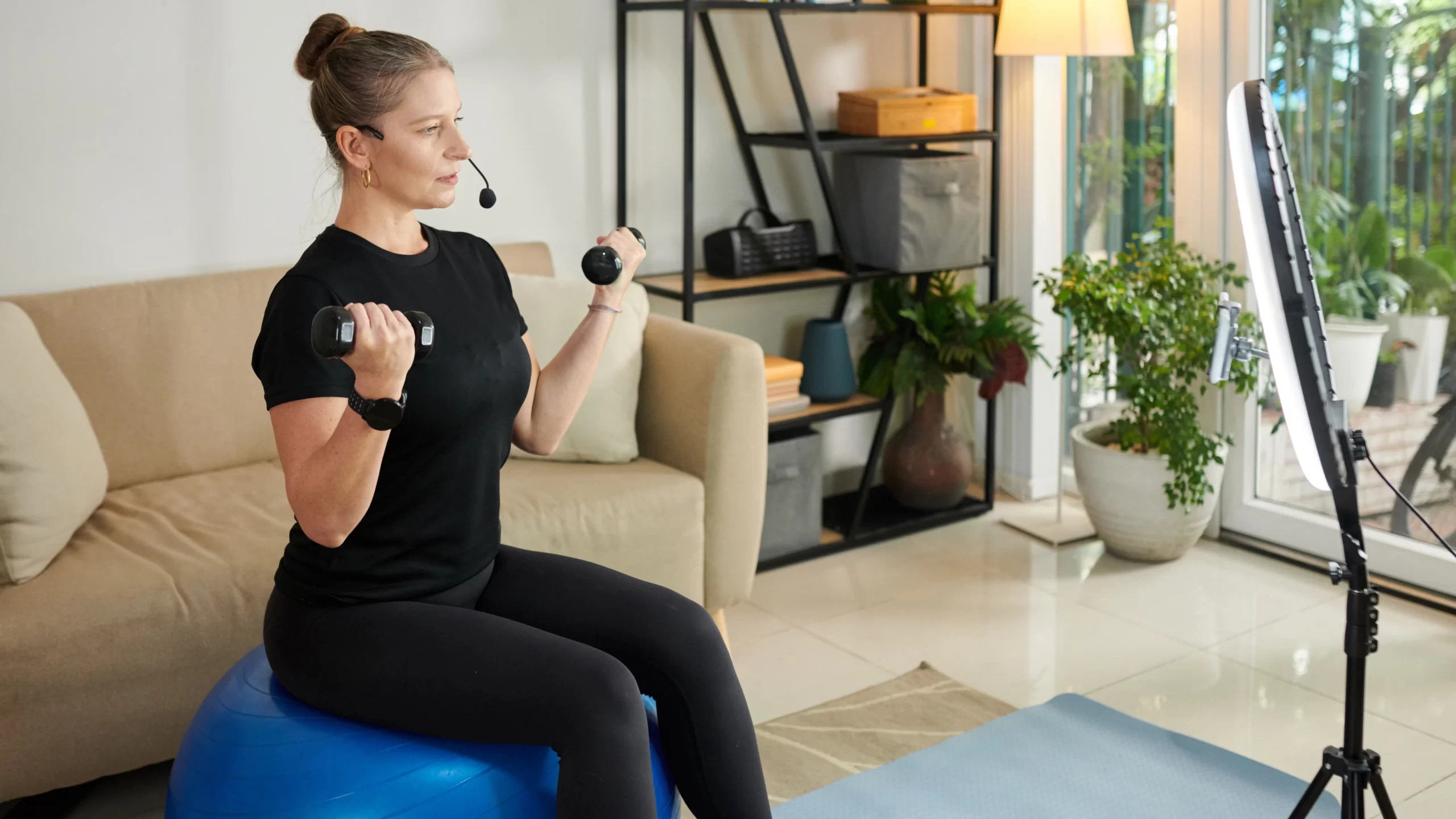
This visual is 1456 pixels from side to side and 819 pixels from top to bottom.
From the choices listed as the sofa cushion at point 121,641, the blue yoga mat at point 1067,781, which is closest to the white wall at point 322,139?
the sofa cushion at point 121,641

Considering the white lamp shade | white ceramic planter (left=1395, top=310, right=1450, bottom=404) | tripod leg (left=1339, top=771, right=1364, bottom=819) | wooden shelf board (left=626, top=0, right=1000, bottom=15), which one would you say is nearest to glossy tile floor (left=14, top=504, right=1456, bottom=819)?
white ceramic planter (left=1395, top=310, right=1450, bottom=404)

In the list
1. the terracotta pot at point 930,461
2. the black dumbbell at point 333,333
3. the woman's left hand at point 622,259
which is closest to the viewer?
the black dumbbell at point 333,333

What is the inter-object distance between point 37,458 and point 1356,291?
2768mm

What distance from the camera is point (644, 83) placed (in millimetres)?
3285

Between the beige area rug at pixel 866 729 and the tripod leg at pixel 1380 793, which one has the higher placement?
the tripod leg at pixel 1380 793

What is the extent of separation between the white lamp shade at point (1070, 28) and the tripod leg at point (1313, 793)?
1.91 m

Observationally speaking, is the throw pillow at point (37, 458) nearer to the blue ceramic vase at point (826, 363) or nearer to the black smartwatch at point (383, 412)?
the black smartwatch at point (383, 412)

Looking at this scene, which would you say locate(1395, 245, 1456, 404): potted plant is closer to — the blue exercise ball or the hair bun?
the blue exercise ball

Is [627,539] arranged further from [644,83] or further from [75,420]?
[644,83]

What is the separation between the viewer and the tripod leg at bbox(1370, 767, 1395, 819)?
62.3 inches

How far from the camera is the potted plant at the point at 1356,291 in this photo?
10.0ft

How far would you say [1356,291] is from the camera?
3.12 metres

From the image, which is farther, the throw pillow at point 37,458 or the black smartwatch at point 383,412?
the throw pillow at point 37,458

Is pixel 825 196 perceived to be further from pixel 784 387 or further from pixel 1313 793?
pixel 1313 793
